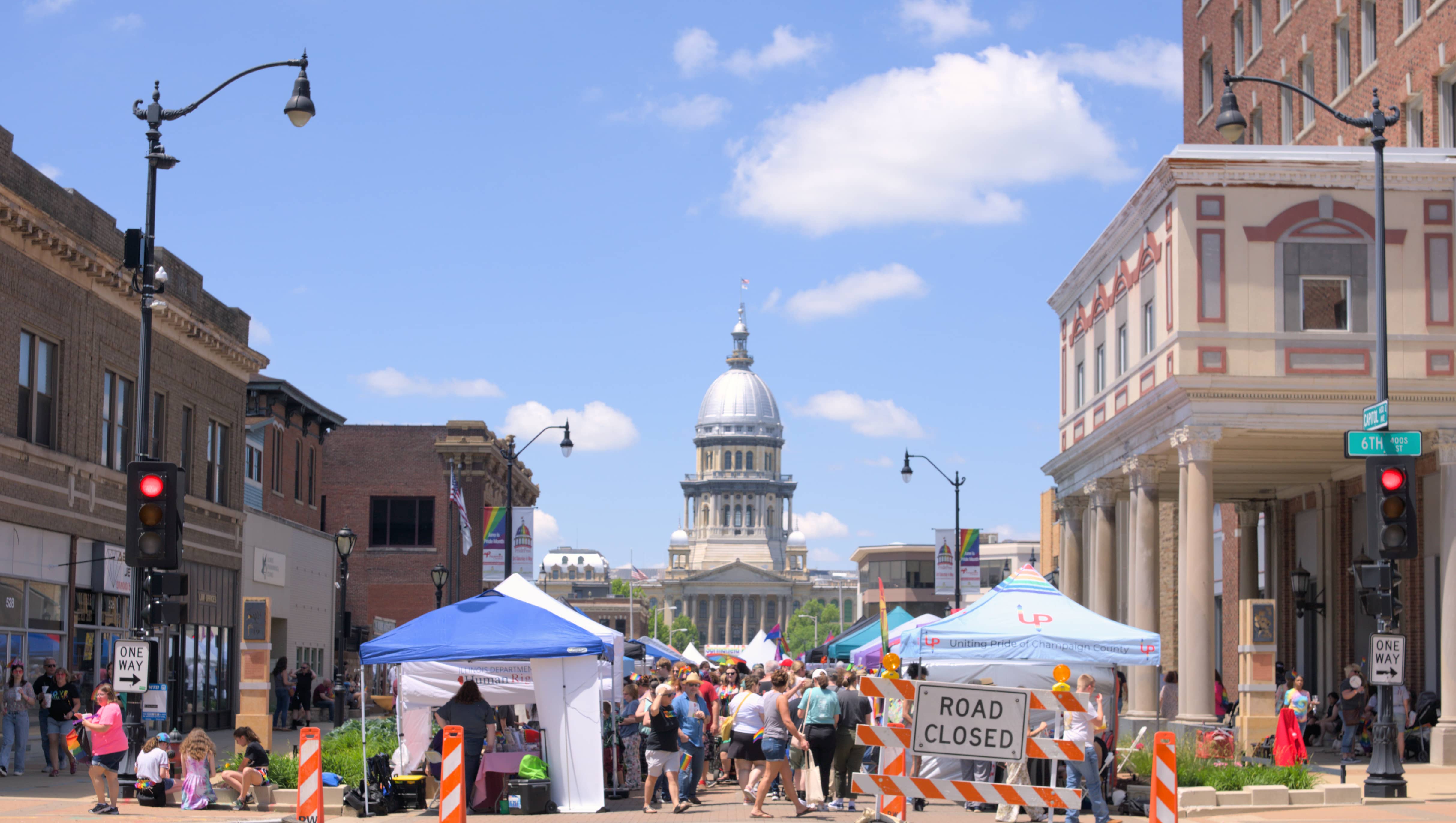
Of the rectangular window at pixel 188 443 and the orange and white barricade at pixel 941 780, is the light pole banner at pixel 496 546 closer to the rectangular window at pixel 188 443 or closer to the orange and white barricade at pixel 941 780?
the rectangular window at pixel 188 443

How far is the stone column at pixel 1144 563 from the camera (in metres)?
32.0

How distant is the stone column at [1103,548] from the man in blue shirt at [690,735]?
1567 cm

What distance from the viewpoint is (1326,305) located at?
28.7 meters

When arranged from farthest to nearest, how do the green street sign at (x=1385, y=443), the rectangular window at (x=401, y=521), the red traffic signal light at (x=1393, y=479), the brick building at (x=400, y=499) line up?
the rectangular window at (x=401, y=521), the brick building at (x=400, y=499), the green street sign at (x=1385, y=443), the red traffic signal light at (x=1393, y=479)

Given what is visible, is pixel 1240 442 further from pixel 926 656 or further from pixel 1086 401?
pixel 926 656

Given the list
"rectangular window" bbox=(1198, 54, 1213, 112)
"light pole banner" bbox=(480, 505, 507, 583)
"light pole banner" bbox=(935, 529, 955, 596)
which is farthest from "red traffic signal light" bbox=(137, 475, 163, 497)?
"light pole banner" bbox=(935, 529, 955, 596)

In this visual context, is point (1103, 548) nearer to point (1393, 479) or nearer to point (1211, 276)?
point (1211, 276)

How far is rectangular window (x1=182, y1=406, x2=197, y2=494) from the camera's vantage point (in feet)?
119

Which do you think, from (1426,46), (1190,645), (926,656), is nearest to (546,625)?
(926,656)

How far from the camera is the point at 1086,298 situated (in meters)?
37.5

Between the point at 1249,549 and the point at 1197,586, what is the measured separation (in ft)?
47.7

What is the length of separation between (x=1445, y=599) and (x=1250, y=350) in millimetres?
5052

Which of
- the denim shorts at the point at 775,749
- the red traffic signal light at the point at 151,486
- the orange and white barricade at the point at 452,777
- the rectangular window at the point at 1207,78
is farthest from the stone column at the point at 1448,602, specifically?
the red traffic signal light at the point at 151,486

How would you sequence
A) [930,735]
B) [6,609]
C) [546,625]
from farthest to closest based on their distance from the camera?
[6,609] < [546,625] < [930,735]
